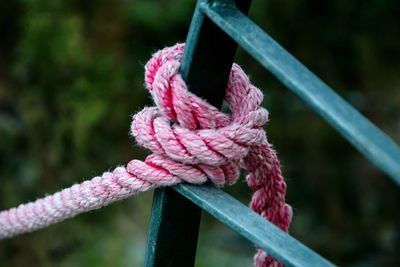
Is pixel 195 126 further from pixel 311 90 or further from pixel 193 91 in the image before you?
pixel 311 90

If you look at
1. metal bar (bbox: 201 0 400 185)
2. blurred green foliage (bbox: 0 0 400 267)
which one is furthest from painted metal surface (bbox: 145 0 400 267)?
blurred green foliage (bbox: 0 0 400 267)

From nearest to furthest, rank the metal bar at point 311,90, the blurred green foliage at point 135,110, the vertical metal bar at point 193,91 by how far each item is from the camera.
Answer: the metal bar at point 311,90 < the vertical metal bar at point 193,91 < the blurred green foliage at point 135,110

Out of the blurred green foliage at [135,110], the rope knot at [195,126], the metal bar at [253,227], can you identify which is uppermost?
the rope knot at [195,126]

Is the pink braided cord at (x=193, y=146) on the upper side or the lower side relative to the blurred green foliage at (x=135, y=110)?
upper

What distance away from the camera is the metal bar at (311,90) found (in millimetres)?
483

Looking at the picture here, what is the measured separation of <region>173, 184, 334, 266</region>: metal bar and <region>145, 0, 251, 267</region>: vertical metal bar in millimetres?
32

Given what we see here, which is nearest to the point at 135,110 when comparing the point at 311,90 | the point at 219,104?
the point at 219,104

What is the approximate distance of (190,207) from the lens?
0.68 metres

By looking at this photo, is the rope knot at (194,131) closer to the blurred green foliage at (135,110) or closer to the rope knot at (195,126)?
the rope knot at (195,126)

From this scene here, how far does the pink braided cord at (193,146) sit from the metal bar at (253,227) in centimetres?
1

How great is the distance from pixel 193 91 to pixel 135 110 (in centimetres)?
134

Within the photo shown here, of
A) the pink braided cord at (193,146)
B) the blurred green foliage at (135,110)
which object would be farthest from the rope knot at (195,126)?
the blurred green foliage at (135,110)

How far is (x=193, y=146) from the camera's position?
2.08 ft

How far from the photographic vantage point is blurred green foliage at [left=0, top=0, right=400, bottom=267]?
1.80m
